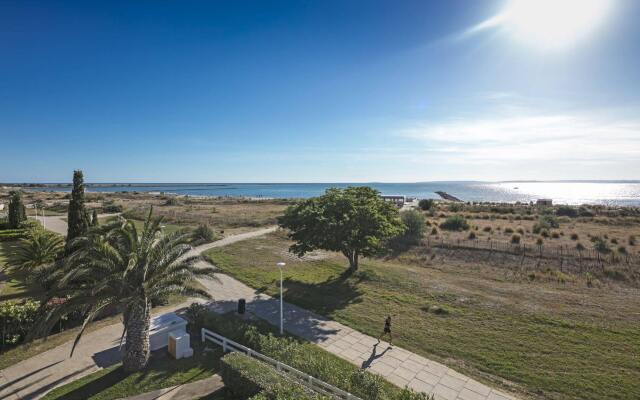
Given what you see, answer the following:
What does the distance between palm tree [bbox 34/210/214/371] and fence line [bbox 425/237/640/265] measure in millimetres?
24051

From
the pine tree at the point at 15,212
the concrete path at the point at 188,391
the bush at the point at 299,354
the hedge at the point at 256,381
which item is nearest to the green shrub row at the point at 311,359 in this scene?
the bush at the point at 299,354

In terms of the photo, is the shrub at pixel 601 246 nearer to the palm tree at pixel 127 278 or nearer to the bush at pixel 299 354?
the bush at pixel 299 354

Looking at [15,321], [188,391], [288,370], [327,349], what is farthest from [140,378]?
[15,321]

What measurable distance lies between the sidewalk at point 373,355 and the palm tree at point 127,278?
2.16 m

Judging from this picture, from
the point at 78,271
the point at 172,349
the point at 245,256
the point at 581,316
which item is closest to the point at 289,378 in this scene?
the point at 172,349

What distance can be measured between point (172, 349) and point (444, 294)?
47.6ft

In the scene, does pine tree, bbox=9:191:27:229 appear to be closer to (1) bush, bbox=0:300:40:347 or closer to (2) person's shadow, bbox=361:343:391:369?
(1) bush, bbox=0:300:40:347

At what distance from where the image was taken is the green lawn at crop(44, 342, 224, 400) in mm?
10711

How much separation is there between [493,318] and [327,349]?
852cm

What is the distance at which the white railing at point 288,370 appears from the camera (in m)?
9.05

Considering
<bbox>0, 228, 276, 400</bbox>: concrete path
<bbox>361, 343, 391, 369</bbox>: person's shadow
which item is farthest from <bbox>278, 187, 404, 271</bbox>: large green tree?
<bbox>0, 228, 276, 400</bbox>: concrete path

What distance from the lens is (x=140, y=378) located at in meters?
11.5

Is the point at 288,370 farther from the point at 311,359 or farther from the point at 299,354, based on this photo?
the point at 311,359

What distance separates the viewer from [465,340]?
13844 mm
